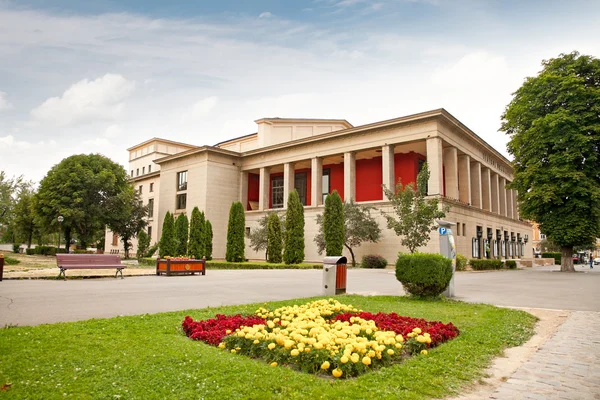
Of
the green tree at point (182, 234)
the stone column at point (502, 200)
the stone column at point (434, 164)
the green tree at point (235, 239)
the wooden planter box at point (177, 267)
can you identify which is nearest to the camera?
the wooden planter box at point (177, 267)

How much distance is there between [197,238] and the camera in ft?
120

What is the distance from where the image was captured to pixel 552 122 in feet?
91.4

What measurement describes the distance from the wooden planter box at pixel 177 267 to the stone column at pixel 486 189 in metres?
33.2

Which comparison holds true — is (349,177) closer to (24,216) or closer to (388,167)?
(388,167)

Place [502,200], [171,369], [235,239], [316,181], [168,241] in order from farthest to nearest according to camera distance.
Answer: [502,200], [316,181], [168,241], [235,239], [171,369]

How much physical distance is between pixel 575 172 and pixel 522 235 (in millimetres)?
29060

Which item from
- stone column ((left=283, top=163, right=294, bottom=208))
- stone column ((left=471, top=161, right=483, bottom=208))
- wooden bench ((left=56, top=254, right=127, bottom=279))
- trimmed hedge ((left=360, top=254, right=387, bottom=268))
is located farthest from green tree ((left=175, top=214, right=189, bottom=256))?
stone column ((left=471, top=161, right=483, bottom=208))

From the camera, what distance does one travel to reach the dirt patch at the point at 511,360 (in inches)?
161

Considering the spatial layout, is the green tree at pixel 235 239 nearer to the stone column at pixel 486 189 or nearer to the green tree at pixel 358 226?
the green tree at pixel 358 226

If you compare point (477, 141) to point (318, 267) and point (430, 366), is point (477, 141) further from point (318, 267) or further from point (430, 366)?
point (430, 366)

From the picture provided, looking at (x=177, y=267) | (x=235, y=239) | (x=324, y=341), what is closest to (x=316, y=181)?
(x=235, y=239)

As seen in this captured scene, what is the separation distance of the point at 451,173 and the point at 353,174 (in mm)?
8384

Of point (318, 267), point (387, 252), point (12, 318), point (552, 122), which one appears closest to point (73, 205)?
point (318, 267)

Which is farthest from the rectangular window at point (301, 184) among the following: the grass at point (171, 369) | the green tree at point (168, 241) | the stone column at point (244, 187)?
the grass at point (171, 369)
